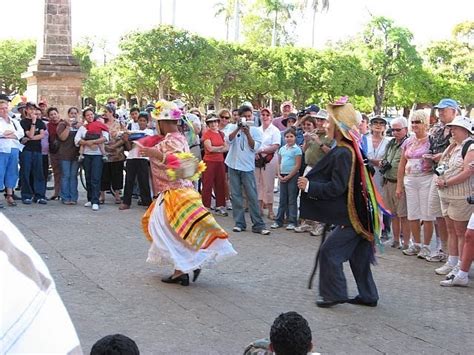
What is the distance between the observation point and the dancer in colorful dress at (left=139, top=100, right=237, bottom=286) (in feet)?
20.1

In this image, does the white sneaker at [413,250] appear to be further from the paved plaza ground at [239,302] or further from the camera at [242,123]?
the camera at [242,123]

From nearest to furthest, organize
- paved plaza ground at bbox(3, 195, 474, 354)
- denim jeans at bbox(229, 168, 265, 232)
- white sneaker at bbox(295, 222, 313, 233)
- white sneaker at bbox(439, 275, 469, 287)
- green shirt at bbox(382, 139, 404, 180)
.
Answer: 1. paved plaza ground at bbox(3, 195, 474, 354)
2. white sneaker at bbox(439, 275, 469, 287)
3. green shirt at bbox(382, 139, 404, 180)
4. denim jeans at bbox(229, 168, 265, 232)
5. white sneaker at bbox(295, 222, 313, 233)

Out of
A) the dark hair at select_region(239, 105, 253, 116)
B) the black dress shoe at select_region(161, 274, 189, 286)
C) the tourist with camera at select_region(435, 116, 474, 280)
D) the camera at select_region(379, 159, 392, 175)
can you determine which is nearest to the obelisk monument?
the dark hair at select_region(239, 105, 253, 116)

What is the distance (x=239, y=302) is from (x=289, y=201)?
13.8 ft

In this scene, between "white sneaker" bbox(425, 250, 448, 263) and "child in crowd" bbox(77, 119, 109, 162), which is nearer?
"white sneaker" bbox(425, 250, 448, 263)

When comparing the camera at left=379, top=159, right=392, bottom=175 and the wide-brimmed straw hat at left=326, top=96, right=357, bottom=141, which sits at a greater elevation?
the wide-brimmed straw hat at left=326, top=96, right=357, bottom=141

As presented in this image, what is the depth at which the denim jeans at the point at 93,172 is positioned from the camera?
10.9m

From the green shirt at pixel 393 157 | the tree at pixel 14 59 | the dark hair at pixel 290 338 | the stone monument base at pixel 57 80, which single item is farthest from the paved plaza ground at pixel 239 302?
the tree at pixel 14 59

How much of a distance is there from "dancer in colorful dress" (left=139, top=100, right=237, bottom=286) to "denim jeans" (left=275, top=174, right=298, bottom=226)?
3.57 meters

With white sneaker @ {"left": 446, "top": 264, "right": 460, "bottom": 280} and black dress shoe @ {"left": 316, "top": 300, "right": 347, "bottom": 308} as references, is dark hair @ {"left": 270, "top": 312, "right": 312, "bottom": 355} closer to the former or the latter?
black dress shoe @ {"left": 316, "top": 300, "right": 347, "bottom": 308}

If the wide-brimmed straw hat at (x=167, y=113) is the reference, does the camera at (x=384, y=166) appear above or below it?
below

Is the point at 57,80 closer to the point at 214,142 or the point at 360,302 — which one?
the point at 214,142

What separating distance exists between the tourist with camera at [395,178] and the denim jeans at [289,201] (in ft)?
5.21

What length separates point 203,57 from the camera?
123 ft
